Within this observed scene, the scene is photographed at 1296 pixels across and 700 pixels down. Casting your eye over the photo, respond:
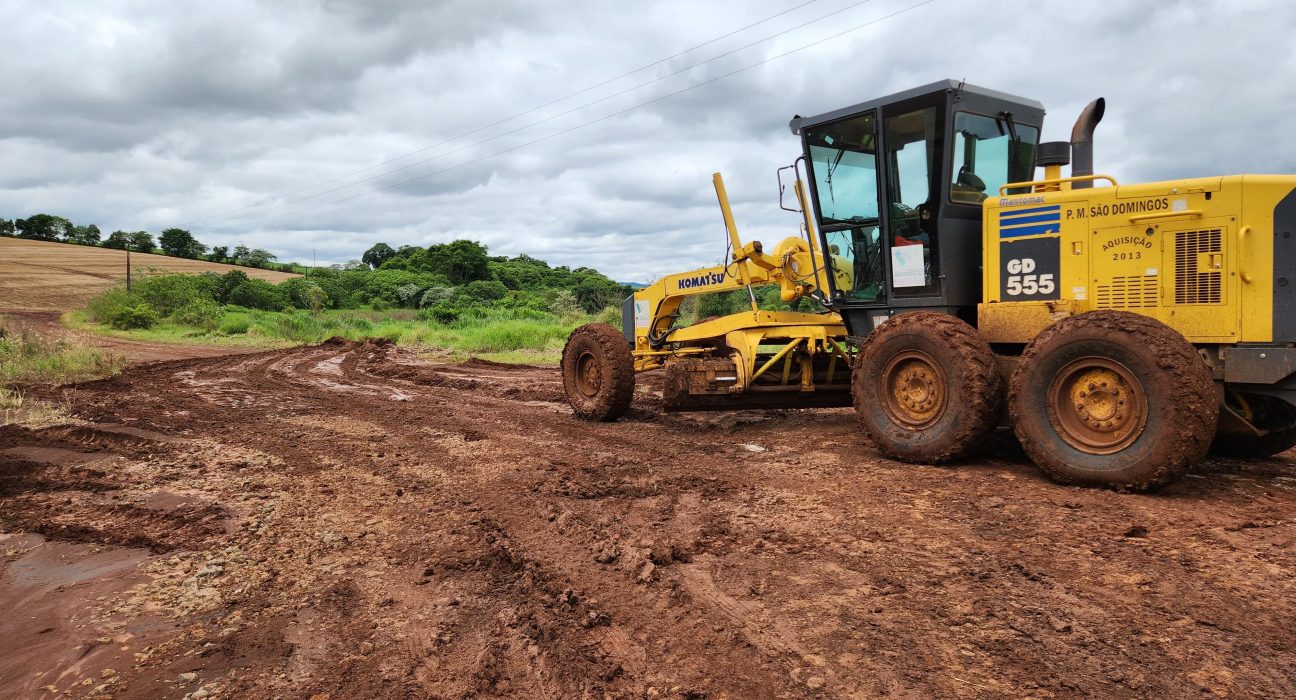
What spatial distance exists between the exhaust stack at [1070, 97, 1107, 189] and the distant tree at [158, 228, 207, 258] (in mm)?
93338

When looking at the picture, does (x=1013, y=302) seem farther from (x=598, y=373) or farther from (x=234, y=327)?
(x=234, y=327)

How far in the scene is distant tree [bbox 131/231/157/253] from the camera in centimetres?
8006

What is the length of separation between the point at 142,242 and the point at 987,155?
93.9 metres

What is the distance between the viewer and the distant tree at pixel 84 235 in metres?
81.6

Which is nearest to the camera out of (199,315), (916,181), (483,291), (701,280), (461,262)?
(916,181)

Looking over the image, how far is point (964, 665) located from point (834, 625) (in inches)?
21.3

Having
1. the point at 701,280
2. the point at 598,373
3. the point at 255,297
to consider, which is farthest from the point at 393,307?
the point at 701,280

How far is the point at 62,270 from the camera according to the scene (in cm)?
5622

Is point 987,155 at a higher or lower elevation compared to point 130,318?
higher

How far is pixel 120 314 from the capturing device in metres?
32.2

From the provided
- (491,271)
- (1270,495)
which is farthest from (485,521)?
(491,271)

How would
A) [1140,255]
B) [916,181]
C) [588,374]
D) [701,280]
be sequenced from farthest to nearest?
[588,374] < [701,280] < [916,181] < [1140,255]

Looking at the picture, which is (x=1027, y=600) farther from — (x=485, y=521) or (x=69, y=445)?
(x=69, y=445)

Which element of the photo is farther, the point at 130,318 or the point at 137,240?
the point at 137,240
